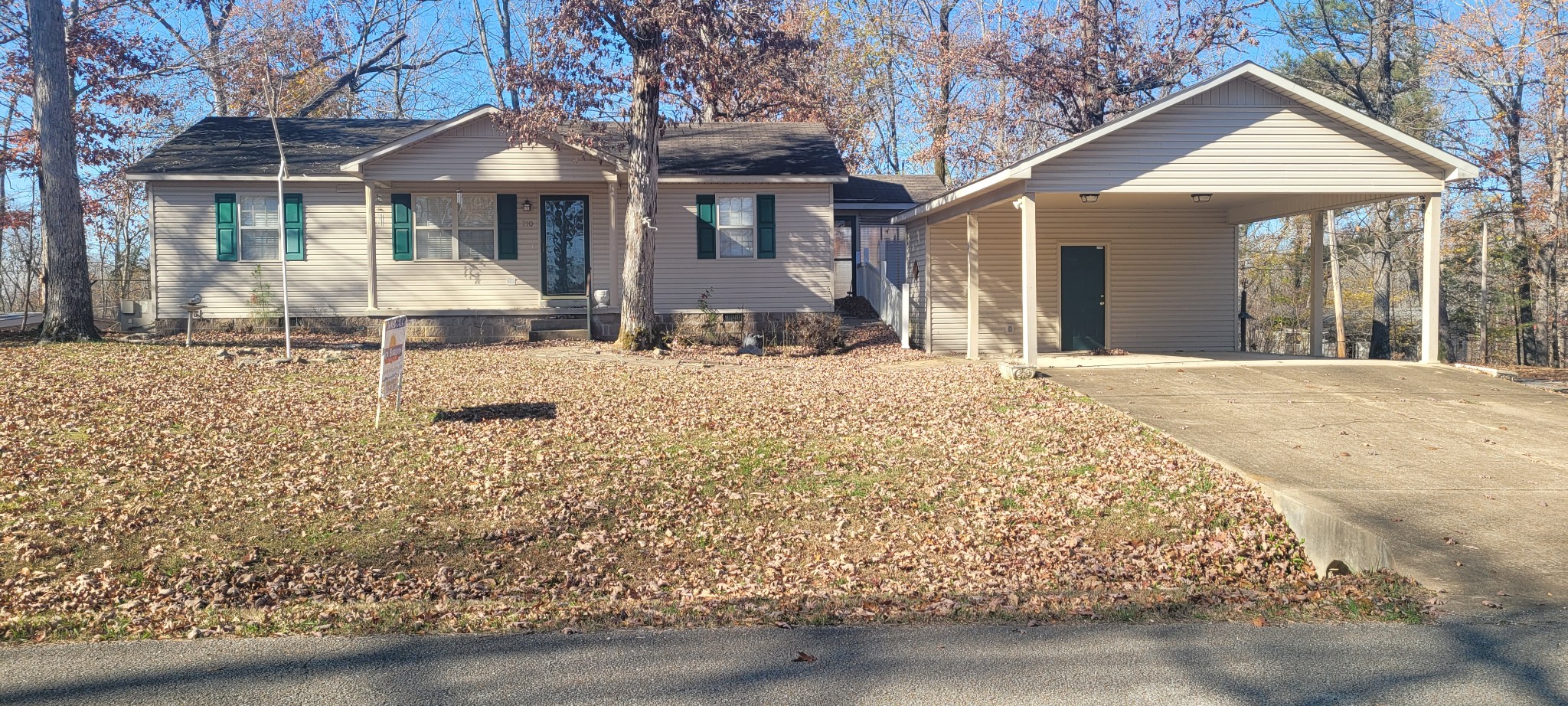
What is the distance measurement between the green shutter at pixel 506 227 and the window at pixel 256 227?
4.04 meters

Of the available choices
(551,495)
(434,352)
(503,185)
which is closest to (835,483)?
(551,495)

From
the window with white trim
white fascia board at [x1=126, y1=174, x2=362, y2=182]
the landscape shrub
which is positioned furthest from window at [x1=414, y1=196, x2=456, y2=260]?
the landscape shrub

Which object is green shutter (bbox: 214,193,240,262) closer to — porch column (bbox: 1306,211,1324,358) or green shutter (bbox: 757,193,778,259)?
green shutter (bbox: 757,193,778,259)

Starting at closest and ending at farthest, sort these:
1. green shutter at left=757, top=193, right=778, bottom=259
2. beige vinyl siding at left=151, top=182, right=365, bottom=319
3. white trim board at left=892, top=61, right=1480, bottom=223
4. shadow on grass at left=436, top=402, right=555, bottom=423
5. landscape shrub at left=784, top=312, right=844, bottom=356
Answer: shadow on grass at left=436, top=402, right=555, bottom=423 → white trim board at left=892, top=61, right=1480, bottom=223 → landscape shrub at left=784, top=312, right=844, bottom=356 → beige vinyl siding at left=151, top=182, right=365, bottom=319 → green shutter at left=757, top=193, right=778, bottom=259

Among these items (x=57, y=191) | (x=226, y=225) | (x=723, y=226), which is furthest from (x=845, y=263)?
(x=57, y=191)

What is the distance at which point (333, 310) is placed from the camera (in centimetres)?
1962

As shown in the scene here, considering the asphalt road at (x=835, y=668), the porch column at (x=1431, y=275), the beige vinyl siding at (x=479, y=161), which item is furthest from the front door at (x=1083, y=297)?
the asphalt road at (x=835, y=668)

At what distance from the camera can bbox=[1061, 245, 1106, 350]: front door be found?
1814cm

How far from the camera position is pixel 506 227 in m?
19.6

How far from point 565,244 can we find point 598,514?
496 inches

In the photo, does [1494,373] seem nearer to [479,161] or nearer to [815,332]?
[815,332]

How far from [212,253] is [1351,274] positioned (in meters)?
35.5

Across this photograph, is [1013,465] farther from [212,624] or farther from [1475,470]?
[212,624]

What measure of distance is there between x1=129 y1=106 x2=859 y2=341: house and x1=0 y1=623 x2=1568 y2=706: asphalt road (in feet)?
45.9
